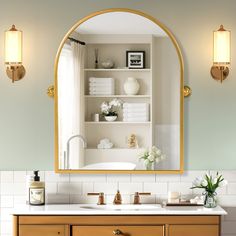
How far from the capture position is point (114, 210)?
4.27 meters

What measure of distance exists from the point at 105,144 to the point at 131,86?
0.45 m

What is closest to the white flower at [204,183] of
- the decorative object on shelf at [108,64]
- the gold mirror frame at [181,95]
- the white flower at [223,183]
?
the white flower at [223,183]

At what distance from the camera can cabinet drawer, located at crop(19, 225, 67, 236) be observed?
4.25 metres

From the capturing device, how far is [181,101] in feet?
15.0

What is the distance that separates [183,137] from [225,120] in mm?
327

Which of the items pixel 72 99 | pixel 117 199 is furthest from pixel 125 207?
pixel 72 99

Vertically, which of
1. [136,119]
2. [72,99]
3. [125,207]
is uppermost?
[72,99]

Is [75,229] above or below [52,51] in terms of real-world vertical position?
below

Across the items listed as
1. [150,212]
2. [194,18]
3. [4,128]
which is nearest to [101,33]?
[194,18]

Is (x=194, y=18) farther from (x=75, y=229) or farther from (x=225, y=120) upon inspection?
(x=75, y=229)

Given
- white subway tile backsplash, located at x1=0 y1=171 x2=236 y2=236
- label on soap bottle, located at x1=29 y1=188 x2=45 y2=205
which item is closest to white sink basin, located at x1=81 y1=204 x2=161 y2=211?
white subway tile backsplash, located at x1=0 y1=171 x2=236 y2=236

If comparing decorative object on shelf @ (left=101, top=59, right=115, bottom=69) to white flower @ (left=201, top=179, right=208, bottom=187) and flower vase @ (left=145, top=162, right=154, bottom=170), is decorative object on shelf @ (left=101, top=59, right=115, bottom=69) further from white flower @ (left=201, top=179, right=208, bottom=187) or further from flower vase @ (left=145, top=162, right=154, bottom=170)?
white flower @ (left=201, top=179, right=208, bottom=187)

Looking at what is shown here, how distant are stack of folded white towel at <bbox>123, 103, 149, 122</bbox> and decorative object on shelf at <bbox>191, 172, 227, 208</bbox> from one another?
581 millimetres

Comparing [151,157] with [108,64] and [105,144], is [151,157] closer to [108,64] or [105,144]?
[105,144]
